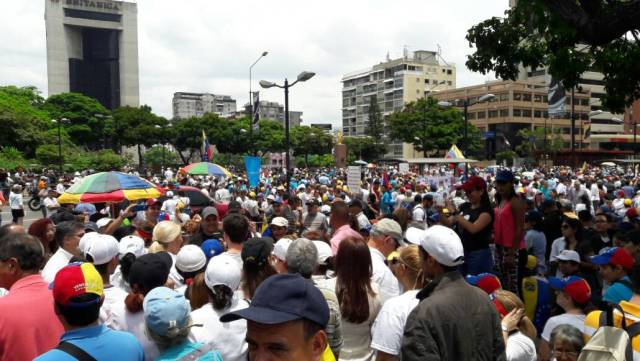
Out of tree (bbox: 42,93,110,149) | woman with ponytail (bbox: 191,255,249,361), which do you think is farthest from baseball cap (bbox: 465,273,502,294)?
tree (bbox: 42,93,110,149)

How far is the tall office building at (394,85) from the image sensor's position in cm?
Result: 11394

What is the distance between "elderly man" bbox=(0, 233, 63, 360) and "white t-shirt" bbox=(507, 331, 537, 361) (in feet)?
9.91

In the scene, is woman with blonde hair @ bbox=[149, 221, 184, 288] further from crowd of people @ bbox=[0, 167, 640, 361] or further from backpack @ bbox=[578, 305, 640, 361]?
backpack @ bbox=[578, 305, 640, 361]

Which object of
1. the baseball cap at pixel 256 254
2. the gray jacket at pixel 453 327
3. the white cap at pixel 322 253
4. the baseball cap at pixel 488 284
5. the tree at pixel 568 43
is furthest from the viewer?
the tree at pixel 568 43

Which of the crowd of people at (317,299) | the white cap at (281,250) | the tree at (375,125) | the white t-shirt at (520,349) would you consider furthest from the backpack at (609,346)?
the tree at (375,125)

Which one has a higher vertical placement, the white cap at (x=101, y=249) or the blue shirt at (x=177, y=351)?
the white cap at (x=101, y=249)

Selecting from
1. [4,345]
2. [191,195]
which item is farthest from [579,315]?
[191,195]

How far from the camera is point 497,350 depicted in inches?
113

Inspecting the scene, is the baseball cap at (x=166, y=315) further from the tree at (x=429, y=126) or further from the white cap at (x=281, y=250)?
the tree at (x=429, y=126)

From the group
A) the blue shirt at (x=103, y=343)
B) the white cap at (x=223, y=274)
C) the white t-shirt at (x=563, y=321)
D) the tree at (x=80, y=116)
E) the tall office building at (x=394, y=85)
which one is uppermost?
the tall office building at (x=394, y=85)

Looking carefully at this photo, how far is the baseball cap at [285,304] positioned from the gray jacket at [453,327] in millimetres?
821

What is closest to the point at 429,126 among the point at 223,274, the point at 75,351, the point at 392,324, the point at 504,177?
the point at 504,177

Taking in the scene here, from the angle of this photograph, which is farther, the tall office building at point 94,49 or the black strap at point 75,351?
the tall office building at point 94,49

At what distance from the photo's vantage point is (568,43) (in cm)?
912
